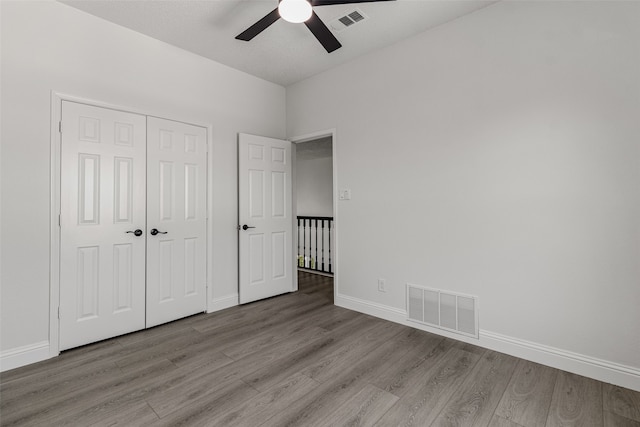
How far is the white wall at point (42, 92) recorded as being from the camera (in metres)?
2.28

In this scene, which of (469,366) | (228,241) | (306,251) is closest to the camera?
(469,366)

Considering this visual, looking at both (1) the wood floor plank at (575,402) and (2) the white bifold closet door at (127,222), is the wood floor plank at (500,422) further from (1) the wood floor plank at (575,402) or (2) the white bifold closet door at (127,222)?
(2) the white bifold closet door at (127,222)

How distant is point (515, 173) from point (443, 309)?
1360 mm

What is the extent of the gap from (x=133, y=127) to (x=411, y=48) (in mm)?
2849

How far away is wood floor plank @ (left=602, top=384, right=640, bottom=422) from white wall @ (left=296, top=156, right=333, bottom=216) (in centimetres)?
559

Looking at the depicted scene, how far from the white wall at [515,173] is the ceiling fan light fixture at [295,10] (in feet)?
4.73

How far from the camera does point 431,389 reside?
2.00 metres

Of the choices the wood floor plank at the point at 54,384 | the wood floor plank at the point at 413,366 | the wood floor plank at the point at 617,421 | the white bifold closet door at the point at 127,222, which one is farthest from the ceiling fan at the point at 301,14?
the wood floor plank at the point at 617,421

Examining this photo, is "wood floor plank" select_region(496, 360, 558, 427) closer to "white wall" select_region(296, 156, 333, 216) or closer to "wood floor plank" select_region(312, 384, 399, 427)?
"wood floor plank" select_region(312, 384, 399, 427)

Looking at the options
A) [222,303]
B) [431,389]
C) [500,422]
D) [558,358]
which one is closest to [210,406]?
[431,389]

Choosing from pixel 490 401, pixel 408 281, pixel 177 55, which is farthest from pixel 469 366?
pixel 177 55

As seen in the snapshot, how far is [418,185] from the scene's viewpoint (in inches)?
117

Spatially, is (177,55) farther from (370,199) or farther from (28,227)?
(370,199)

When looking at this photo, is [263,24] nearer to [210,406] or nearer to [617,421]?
[210,406]
